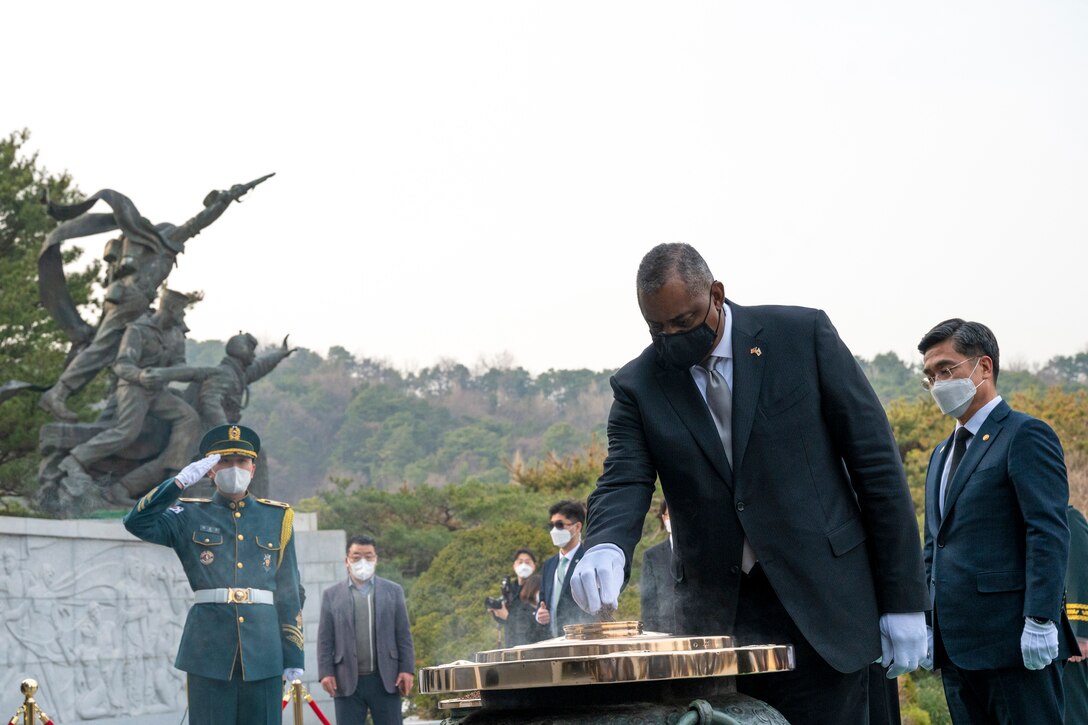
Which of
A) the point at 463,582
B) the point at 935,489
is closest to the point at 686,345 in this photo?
the point at 935,489

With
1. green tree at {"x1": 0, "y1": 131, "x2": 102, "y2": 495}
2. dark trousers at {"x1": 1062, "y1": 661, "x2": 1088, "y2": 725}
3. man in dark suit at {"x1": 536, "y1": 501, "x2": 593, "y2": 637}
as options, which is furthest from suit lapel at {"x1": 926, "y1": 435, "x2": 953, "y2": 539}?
green tree at {"x1": 0, "y1": 131, "x2": 102, "y2": 495}

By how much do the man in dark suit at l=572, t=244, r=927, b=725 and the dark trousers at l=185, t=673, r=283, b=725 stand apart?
428cm

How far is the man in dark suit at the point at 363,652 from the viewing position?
10.2 m

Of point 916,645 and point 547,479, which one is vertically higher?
point 547,479

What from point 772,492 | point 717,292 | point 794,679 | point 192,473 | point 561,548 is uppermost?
point 192,473

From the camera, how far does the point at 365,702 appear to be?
10.3m

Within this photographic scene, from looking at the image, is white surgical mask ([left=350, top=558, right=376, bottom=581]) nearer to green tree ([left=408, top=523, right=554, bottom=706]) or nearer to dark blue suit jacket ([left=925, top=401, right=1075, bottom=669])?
green tree ([left=408, top=523, right=554, bottom=706])

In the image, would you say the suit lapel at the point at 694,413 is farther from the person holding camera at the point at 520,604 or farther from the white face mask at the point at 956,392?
the person holding camera at the point at 520,604

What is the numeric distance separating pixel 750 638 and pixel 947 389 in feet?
6.33

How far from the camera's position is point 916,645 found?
3053 mm

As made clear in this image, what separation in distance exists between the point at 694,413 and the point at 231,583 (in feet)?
14.5

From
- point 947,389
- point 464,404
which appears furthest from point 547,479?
point 464,404

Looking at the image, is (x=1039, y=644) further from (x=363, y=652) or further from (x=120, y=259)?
(x=120, y=259)

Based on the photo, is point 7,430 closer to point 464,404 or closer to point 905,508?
point 905,508
